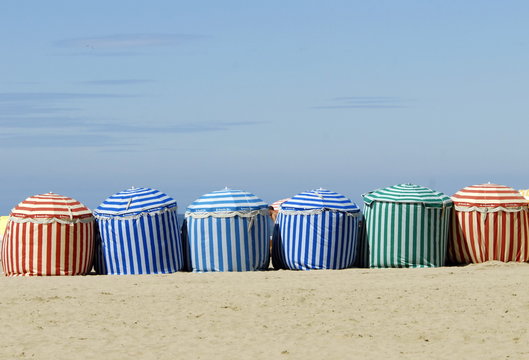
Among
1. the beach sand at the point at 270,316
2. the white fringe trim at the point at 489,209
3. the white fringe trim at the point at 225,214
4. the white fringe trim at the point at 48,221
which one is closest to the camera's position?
the beach sand at the point at 270,316

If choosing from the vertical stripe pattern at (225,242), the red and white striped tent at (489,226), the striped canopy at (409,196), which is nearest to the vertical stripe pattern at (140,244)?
the vertical stripe pattern at (225,242)

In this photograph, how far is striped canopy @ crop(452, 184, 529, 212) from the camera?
17031 millimetres

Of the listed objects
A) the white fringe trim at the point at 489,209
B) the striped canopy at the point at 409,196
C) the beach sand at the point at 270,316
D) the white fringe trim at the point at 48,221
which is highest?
the striped canopy at the point at 409,196

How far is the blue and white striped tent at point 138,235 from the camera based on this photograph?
A: 16.0m

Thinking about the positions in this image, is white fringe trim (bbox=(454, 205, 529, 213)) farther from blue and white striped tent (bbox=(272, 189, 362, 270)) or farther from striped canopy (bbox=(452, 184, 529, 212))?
blue and white striped tent (bbox=(272, 189, 362, 270))

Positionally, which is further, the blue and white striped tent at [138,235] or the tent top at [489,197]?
the tent top at [489,197]

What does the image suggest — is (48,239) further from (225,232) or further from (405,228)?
(405,228)

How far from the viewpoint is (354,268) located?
1695 centimetres

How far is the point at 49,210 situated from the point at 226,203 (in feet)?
9.87

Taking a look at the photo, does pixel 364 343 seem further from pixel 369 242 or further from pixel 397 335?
pixel 369 242

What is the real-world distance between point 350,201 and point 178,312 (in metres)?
5.57

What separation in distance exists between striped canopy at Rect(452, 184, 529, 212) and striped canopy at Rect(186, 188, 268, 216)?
12.1ft

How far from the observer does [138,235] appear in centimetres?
1599

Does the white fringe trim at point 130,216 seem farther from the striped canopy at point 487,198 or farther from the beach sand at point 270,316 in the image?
the striped canopy at point 487,198
